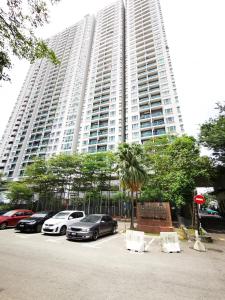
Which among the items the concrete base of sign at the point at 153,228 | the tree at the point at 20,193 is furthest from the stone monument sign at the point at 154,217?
the tree at the point at 20,193

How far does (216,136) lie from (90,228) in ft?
48.8

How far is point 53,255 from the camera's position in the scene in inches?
281

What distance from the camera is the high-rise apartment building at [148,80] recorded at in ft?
150

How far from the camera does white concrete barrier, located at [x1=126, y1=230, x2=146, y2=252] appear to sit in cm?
820

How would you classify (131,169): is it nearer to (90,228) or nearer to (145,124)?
(90,228)

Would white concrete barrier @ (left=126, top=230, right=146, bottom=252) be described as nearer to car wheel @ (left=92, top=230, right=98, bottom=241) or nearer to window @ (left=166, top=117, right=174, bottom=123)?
car wheel @ (left=92, top=230, right=98, bottom=241)

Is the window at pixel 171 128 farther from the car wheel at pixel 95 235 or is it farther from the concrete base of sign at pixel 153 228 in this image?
the car wheel at pixel 95 235

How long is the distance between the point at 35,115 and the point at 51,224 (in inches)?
2730

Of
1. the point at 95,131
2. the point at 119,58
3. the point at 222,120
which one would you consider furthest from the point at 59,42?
the point at 222,120

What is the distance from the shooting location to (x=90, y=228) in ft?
33.0

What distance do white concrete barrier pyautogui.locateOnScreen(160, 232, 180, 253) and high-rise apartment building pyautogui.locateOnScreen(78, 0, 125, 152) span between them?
1474 inches

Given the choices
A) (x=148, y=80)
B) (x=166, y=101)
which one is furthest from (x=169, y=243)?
(x=148, y=80)

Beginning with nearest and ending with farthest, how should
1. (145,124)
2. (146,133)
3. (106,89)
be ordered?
(146,133) < (145,124) < (106,89)

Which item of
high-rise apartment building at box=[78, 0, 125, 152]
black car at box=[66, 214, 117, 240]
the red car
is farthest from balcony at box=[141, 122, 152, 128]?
the red car
